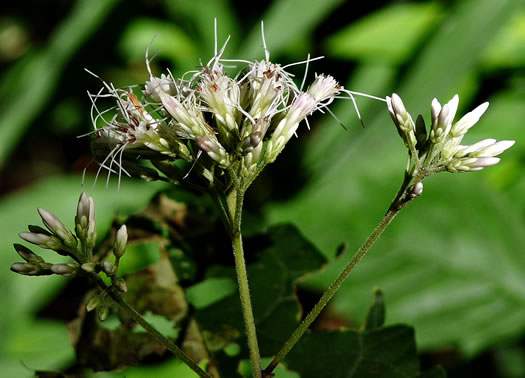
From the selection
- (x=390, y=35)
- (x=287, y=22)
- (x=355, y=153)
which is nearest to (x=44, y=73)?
(x=287, y=22)

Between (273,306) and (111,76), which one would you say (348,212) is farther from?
(111,76)

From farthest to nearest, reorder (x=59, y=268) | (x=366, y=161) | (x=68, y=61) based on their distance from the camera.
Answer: (x=68, y=61) < (x=366, y=161) < (x=59, y=268)

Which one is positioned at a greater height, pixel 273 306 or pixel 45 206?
pixel 45 206

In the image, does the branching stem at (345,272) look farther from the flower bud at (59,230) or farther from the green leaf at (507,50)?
the green leaf at (507,50)

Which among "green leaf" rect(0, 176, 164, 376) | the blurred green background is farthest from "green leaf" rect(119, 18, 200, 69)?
"green leaf" rect(0, 176, 164, 376)

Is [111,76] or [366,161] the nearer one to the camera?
[366,161]

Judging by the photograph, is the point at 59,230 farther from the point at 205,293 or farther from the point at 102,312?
the point at 205,293

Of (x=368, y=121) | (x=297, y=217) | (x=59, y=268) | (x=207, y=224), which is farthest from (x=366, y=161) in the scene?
(x=59, y=268)
